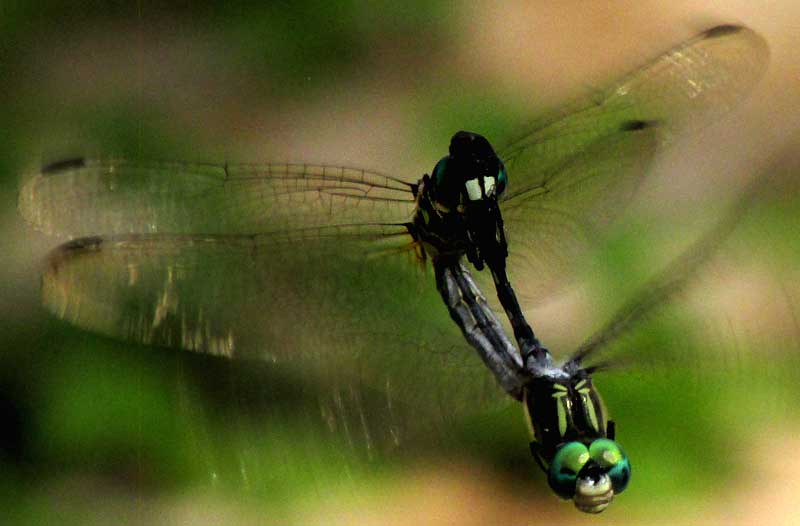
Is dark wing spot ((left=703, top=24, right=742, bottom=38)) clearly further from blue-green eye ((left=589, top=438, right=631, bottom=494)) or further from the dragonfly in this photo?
blue-green eye ((left=589, top=438, right=631, bottom=494))

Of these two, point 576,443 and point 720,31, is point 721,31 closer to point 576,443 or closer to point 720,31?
point 720,31

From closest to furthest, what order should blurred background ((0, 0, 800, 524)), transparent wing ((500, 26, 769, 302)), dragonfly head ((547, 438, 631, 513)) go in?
dragonfly head ((547, 438, 631, 513)), blurred background ((0, 0, 800, 524)), transparent wing ((500, 26, 769, 302))

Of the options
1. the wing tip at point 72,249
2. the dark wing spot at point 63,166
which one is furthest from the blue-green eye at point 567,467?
the dark wing spot at point 63,166

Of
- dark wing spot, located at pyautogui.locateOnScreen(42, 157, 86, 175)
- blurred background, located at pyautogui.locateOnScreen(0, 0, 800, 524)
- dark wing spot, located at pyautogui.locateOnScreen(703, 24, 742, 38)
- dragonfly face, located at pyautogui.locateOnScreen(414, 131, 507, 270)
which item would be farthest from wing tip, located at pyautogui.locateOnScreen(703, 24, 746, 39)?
dark wing spot, located at pyautogui.locateOnScreen(42, 157, 86, 175)

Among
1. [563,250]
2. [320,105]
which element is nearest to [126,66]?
[320,105]

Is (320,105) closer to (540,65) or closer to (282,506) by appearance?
(540,65)

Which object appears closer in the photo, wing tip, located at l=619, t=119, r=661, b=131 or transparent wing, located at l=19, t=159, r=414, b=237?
transparent wing, located at l=19, t=159, r=414, b=237

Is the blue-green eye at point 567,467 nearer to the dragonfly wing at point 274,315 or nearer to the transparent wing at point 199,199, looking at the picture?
the dragonfly wing at point 274,315
